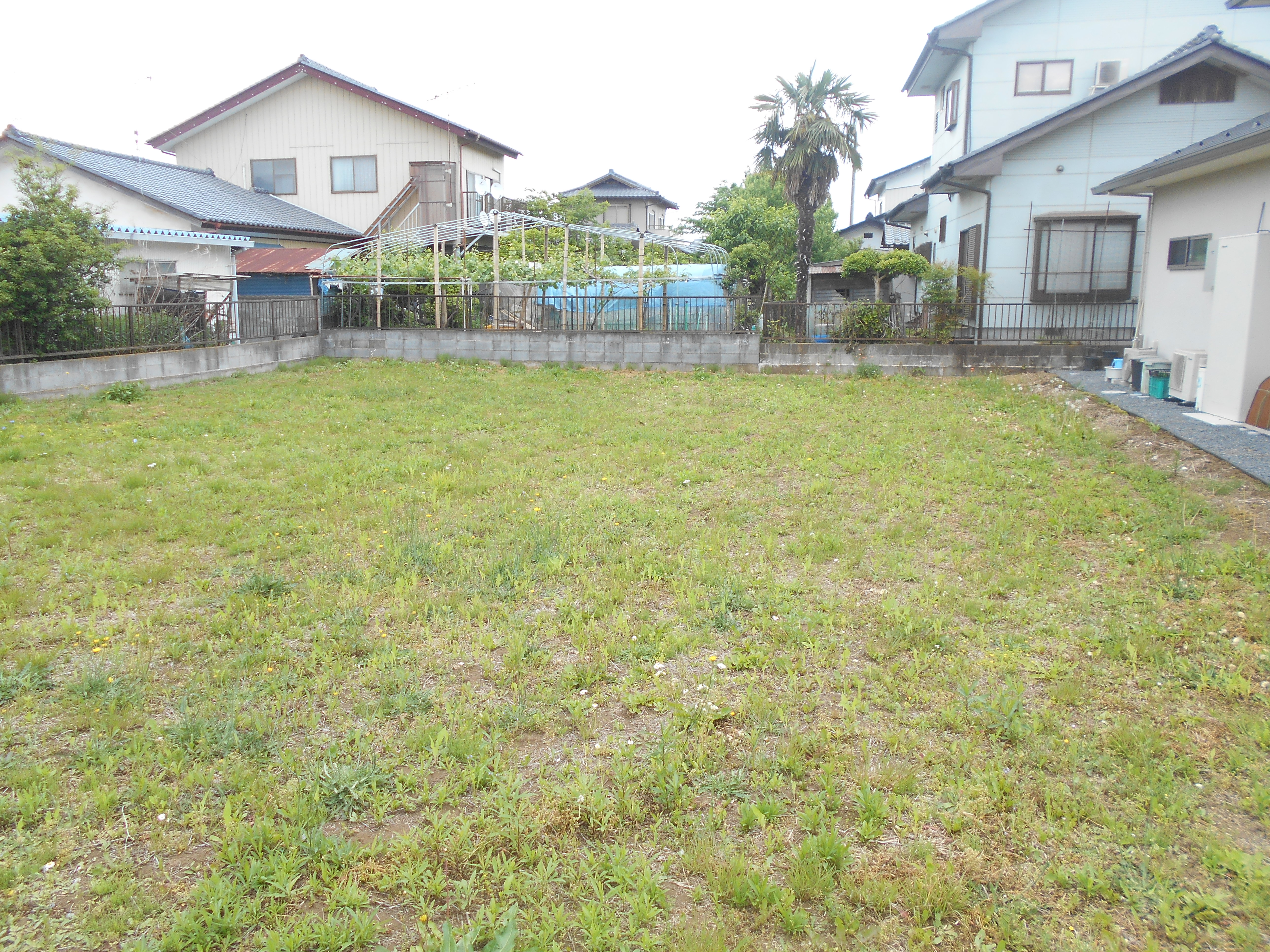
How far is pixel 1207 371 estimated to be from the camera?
9.34 meters

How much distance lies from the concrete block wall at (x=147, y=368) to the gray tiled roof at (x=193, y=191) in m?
4.54

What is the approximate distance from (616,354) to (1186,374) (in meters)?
9.61

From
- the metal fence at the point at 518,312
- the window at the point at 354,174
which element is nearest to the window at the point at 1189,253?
the metal fence at the point at 518,312

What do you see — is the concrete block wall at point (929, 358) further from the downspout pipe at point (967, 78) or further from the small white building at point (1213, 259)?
the downspout pipe at point (967, 78)

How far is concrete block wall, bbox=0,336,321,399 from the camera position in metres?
11.4

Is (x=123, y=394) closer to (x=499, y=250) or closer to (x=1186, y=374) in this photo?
(x=499, y=250)

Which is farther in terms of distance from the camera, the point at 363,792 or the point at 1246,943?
the point at 363,792

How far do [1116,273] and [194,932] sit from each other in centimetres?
1724

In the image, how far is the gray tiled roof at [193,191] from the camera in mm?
18297

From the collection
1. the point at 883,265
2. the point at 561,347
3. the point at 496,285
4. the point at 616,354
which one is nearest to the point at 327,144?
the point at 496,285

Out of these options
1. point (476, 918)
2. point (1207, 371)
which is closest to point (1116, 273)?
point (1207, 371)

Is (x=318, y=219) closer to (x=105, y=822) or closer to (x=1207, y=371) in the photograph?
(x=1207, y=371)

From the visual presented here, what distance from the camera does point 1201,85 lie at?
49.9ft

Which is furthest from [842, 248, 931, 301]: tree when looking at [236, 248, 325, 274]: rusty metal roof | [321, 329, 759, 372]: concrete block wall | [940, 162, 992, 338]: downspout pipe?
[236, 248, 325, 274]: rusty metal roof
